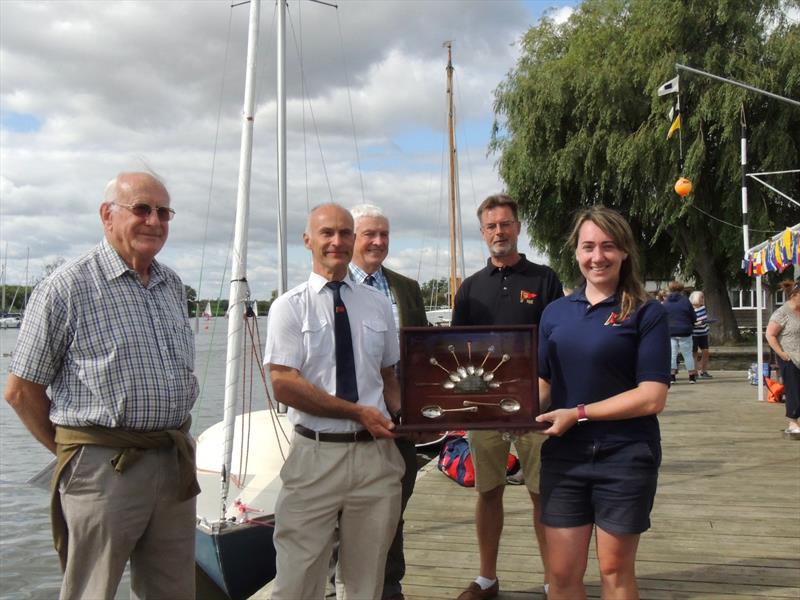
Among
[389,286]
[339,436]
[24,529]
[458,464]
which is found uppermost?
[389,286]

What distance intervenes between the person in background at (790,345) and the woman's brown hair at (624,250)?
6.60m

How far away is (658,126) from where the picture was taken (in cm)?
2056

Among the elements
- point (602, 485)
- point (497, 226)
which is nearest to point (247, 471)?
point (497, 226)

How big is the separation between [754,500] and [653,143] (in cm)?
1613

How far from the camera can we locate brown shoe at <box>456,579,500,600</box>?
3.99 m

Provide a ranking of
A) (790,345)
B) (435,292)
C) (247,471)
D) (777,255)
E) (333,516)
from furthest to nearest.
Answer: (435,292)
(777,255)
(790,345)
(247,471)
(333,516)

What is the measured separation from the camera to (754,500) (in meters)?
6.09

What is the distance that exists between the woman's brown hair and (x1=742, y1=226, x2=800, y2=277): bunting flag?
782 cm

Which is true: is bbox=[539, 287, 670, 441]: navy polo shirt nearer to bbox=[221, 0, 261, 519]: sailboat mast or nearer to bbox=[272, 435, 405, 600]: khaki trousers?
bbox=[272, 435, 405, 600]: khaki trousers

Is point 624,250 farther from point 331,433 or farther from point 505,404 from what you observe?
point 331,433

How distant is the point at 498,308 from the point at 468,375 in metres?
0.84

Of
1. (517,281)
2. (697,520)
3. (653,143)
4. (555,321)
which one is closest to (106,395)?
(555,321)

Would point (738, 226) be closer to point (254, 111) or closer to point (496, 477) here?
point (254, 111)

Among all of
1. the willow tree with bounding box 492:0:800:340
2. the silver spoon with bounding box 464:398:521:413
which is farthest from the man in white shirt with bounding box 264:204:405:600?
the willow tree with bounding box 492:0:800:340
